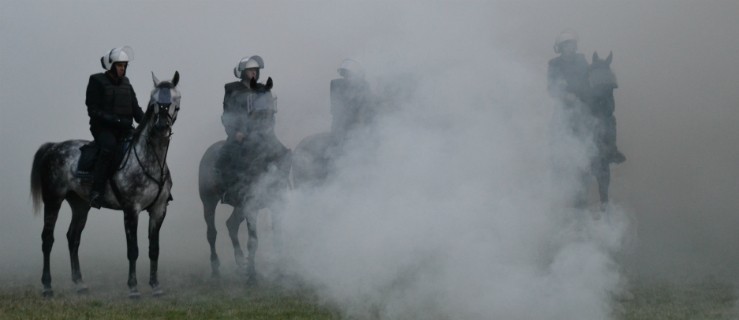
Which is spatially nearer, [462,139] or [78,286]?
[462,139]

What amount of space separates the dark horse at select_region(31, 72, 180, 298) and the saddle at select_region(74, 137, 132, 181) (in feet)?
0.20

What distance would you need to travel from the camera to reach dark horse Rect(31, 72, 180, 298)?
14.0 metres

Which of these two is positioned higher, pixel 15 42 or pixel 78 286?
pixel 15 42

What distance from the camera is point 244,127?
1565cm

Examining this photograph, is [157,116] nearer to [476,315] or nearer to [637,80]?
[476,315]

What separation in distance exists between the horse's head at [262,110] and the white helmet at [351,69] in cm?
129

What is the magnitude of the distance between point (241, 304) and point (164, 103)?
8.49ft

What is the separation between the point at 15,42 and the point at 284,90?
6.99 m

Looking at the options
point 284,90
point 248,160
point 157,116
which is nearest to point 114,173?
point 157,116

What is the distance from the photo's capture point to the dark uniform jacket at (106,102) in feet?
47.5

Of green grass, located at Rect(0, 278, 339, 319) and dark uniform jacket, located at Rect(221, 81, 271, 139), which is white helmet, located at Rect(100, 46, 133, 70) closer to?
dark uniform jacket, located at Rect(221, 81, 271, 139)

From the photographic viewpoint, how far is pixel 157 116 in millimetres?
13930

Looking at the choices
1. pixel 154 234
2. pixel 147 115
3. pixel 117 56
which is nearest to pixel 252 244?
pixel 154 234

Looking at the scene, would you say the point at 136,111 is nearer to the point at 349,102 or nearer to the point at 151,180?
the point at 151,180
